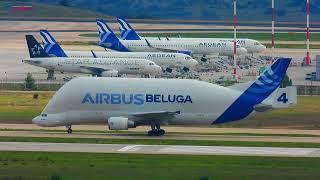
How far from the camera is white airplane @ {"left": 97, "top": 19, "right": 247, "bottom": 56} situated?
501 ft

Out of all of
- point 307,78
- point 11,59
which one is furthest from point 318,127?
point 11,59

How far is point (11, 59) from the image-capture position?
154 meters

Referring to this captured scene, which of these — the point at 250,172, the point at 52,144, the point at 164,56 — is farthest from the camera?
the point at 164,56

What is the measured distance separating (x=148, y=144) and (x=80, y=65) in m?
61.1

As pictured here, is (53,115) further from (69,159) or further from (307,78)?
(307,78)

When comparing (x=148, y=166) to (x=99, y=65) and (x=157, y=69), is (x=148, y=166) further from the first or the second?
(x=157, y=69)

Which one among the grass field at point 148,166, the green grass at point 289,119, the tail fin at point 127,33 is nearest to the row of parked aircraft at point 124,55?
the tail fin at point 127,33

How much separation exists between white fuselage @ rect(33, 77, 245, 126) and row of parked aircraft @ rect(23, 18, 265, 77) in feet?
173

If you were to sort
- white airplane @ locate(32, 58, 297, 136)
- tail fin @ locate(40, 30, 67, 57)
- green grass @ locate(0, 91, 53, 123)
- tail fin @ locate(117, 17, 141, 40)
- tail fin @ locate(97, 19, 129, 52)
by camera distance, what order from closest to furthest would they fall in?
white airplane @ locate(32, 58, 297, 136)
green grass @ locate(0, 91, 53, 123)
tail fin @ locate(40, 30, 67, 57)
tail fin @ locate(97, 19, 129, 52)
tail fin @ locate(117, 17, 141, 40)

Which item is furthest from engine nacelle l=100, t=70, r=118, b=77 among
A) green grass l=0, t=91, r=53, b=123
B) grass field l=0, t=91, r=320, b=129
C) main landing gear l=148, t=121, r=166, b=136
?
main landing gear l=148, t=121, r=166, b=136

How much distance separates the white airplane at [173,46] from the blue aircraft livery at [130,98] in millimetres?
79881

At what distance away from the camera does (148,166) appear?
56.2 metres

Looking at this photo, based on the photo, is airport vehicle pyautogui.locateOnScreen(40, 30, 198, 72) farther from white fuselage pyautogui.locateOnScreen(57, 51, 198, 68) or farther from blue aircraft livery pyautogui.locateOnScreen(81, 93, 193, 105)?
blue aircraft livery pyautogui.locateOnScreen(81, 93, 193, 105)

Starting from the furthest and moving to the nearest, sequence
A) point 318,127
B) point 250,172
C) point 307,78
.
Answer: point 307,78, point 318,127, point 250,172
